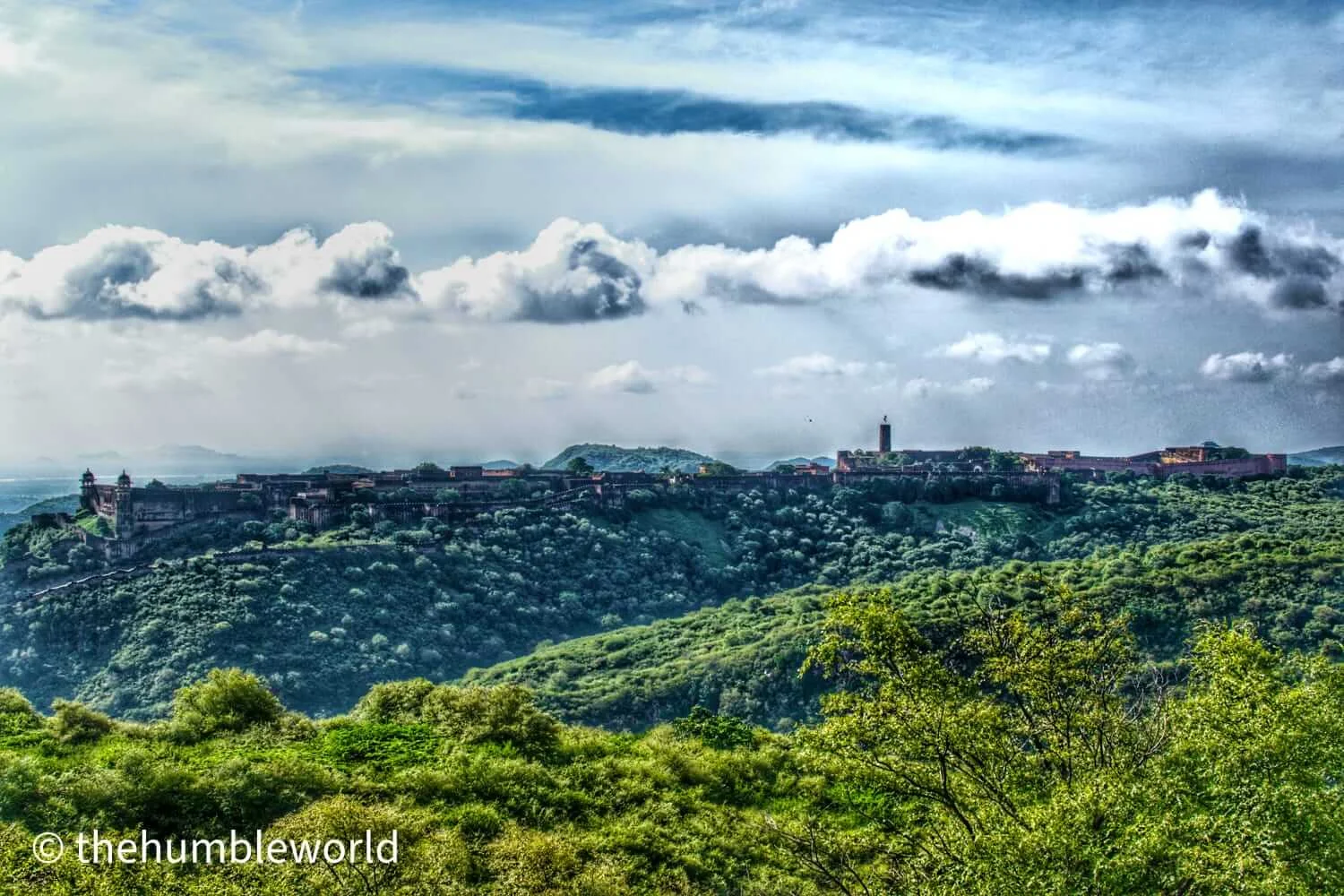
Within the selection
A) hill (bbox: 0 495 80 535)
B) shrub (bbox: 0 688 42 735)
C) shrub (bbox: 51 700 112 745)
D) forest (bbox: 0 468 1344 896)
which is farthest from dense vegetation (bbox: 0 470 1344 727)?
Result: shrub (bbox: 51 700 112 745)

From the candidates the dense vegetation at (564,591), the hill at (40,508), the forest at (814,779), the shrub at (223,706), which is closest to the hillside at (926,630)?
the dense vegetation at (564,591)

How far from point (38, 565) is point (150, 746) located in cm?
3786

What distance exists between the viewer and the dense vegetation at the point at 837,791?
27.1ft

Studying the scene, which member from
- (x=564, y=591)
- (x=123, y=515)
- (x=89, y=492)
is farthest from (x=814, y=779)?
(x=89, y=492)

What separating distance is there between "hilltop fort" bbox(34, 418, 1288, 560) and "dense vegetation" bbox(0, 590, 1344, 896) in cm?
3728

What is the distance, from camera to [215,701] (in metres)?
14.0

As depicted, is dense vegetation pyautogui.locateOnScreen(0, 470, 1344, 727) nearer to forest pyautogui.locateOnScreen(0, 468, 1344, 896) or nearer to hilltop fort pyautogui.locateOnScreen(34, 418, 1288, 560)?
hilltop fort pyautogui.locateOnScreen(34, 418, 1288, 560)

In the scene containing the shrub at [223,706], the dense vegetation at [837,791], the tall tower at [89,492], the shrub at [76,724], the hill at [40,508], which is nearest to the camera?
the dense vegetation at [837,791]

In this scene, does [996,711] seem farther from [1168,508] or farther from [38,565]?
[1168,508]

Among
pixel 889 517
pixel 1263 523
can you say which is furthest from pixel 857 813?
pixel 1263 523

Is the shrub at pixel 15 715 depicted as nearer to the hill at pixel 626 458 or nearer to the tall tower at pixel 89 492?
the tall tower at pixel 89 492

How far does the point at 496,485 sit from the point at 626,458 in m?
58.8

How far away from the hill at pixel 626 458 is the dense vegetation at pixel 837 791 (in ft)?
325

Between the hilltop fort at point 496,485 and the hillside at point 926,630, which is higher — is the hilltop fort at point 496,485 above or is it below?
above
